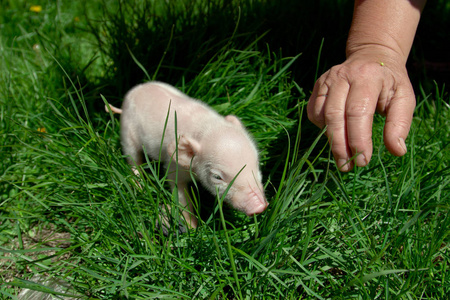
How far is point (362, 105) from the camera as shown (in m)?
1.96

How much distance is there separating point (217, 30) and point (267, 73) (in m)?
0.71

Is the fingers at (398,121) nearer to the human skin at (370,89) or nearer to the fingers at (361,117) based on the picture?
the human skin at (370,89)

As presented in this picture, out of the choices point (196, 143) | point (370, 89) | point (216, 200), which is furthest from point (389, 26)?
point (216, 200)

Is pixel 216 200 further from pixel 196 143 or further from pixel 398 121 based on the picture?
pixel 398 121

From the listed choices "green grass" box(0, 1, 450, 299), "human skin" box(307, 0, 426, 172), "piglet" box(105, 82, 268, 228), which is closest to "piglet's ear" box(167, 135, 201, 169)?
"piglet" box(105, 82, 268, 228)

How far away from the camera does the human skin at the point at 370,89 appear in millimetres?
1973

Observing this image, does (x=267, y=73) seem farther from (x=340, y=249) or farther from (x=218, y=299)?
(x=218, y=299)

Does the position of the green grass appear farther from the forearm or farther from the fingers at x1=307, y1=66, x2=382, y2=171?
the forearm

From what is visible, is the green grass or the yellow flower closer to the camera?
the green grass

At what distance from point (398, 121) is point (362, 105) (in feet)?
0.73

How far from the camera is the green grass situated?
2049 mm

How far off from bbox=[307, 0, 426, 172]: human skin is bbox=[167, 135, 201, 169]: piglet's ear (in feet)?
2.62

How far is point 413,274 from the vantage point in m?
1.89

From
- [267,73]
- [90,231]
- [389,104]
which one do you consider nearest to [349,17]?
[267,73]
